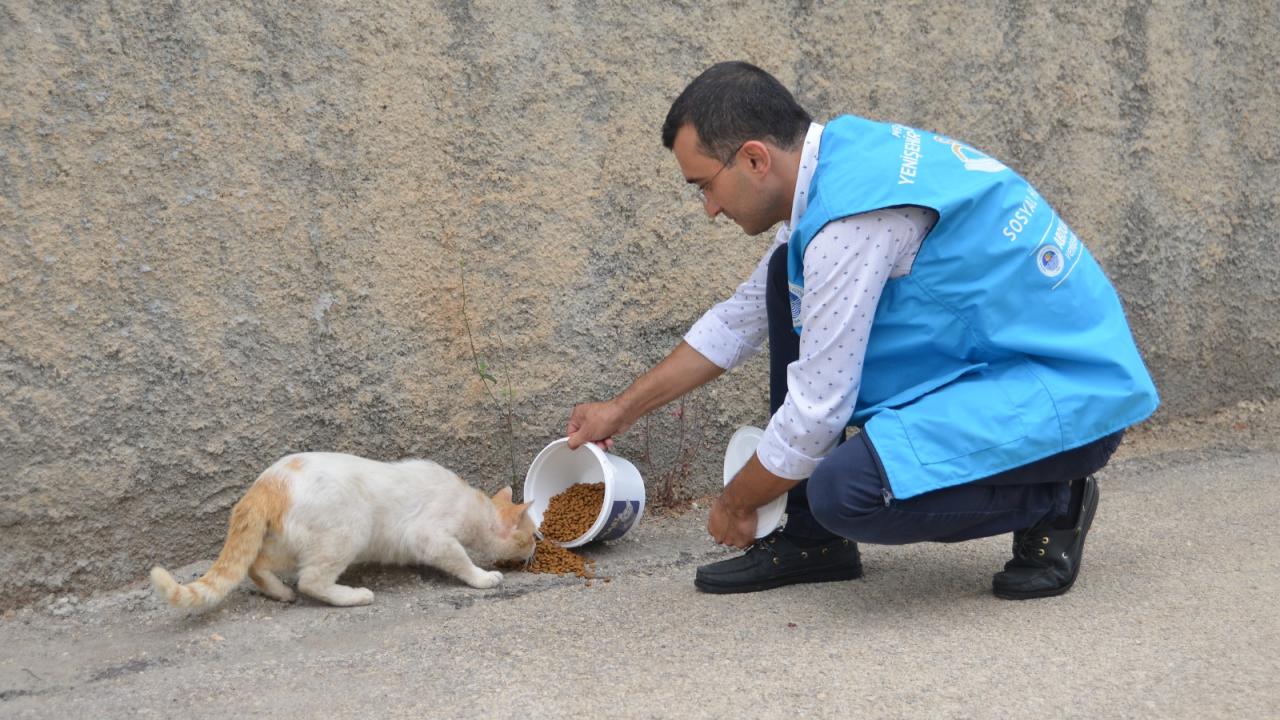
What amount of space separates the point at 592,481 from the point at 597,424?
0.37 meters

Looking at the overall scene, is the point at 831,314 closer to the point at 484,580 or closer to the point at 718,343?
the point at 718,343

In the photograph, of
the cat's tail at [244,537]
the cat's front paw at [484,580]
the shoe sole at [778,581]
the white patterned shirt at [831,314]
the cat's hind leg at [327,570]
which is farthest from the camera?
the cat's front paw at [484,580]

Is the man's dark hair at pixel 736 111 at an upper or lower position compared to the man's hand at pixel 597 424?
upper

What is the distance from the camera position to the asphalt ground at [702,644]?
91.9 inches

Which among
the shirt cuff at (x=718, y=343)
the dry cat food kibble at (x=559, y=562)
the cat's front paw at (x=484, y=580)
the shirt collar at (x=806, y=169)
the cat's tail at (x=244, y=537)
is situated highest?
the shirt collar at (x=806, y=169)

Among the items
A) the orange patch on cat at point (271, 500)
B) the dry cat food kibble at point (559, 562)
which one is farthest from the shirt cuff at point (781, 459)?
the orange patch on cat at point (271, 500)

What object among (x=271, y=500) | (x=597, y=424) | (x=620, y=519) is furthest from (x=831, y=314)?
(x=271, y=500)

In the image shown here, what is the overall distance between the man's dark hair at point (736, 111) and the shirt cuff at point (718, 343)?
594mm

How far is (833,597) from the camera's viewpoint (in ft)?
9.80

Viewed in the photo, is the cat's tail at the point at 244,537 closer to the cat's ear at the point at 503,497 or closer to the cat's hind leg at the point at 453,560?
the cat's hind leg at the point at 453,560

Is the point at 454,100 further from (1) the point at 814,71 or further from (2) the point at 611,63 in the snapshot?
(1) the point at 814,71

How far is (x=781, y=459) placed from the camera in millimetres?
2688

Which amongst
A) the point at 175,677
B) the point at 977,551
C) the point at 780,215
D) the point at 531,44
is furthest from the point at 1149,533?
the point at 175,677

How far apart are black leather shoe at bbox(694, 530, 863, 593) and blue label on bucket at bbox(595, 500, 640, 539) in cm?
32
